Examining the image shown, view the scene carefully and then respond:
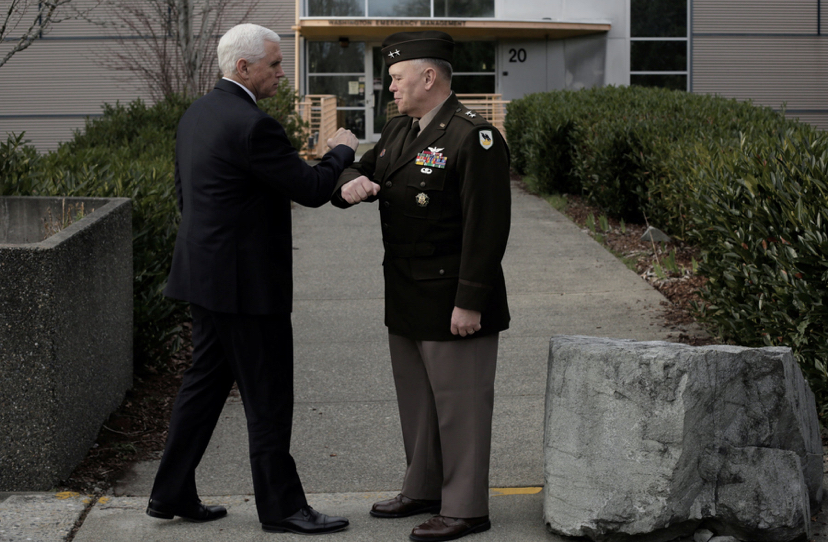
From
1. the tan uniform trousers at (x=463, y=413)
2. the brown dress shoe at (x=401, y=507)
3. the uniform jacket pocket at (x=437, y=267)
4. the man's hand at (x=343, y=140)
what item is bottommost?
the brown dress shoe at (x=401, y=507)

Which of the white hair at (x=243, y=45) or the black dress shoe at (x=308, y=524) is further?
the black dress shoe at (x=308, y=524)

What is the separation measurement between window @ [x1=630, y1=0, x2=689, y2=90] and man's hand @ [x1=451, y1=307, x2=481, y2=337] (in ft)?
79.3

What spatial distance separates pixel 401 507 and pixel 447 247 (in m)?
1.11

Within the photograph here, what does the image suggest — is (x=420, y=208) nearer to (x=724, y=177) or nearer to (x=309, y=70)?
(x=724, y=177)

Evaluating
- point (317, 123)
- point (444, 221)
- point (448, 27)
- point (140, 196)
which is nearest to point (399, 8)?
point (448, 27)

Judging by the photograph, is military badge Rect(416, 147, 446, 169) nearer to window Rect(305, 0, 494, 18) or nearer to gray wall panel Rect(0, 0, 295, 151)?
window Rect(305, 0, 494, 18)

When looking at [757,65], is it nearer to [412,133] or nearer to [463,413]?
[412,133]

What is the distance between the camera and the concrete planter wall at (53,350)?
3.94 m

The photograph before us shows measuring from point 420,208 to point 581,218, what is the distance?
28.7 feet

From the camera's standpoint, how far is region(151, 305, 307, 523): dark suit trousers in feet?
12.1

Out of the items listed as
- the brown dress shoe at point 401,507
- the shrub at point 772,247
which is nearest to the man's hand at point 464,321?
the brown dress shoe at point 401,507

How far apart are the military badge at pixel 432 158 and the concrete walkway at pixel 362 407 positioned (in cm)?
146

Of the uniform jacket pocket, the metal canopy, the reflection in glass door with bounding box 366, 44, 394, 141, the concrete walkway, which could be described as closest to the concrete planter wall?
the concrete walkway

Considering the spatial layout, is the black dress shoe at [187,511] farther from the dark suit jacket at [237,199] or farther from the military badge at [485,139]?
the military badge at [485,139]
